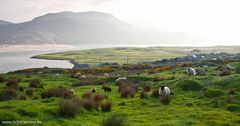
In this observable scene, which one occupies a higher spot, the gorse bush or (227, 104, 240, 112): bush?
the gorse bush

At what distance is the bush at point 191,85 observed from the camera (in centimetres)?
3242

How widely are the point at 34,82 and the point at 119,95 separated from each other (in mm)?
12133

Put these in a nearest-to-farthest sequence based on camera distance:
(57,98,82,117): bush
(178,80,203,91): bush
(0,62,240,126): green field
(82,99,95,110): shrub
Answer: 1. (0,62,240,126): green field
2. (57,98,82,117): bush
3. (82,99,95,110): shrub
4. (178,80,203,91): bush

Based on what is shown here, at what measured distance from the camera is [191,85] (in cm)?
3278

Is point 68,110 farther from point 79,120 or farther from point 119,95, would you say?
point 119,95

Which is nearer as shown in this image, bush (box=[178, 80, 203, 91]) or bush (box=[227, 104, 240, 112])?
bush (box=[227, 104, 240, 112])

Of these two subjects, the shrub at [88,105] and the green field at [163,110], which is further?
the shrub at [88,105]

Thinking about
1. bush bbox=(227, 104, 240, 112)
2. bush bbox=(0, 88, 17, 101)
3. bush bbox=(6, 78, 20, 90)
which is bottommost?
bush bbox=(227, 104, 240, 112)

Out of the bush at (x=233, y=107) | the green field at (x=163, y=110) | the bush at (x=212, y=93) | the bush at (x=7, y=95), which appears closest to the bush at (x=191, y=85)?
the green field at (x=163, y=110)

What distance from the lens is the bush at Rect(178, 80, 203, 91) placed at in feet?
106

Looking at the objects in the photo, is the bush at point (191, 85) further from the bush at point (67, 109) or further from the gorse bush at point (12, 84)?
the gorse bush at point (12, 84)

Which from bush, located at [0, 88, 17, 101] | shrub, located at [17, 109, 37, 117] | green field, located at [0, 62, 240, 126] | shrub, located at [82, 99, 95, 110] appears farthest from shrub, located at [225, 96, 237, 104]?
bush, located at [0, 88, 17, 101]

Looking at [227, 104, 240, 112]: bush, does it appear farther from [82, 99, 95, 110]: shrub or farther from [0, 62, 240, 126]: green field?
[82, 99, 95, 110]: shrub

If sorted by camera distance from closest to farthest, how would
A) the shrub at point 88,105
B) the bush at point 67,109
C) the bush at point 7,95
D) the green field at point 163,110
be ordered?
the green field at point 163,110 < the bush at point 67,109 < the shrub at point 88,105 < the bush at point 7,95
